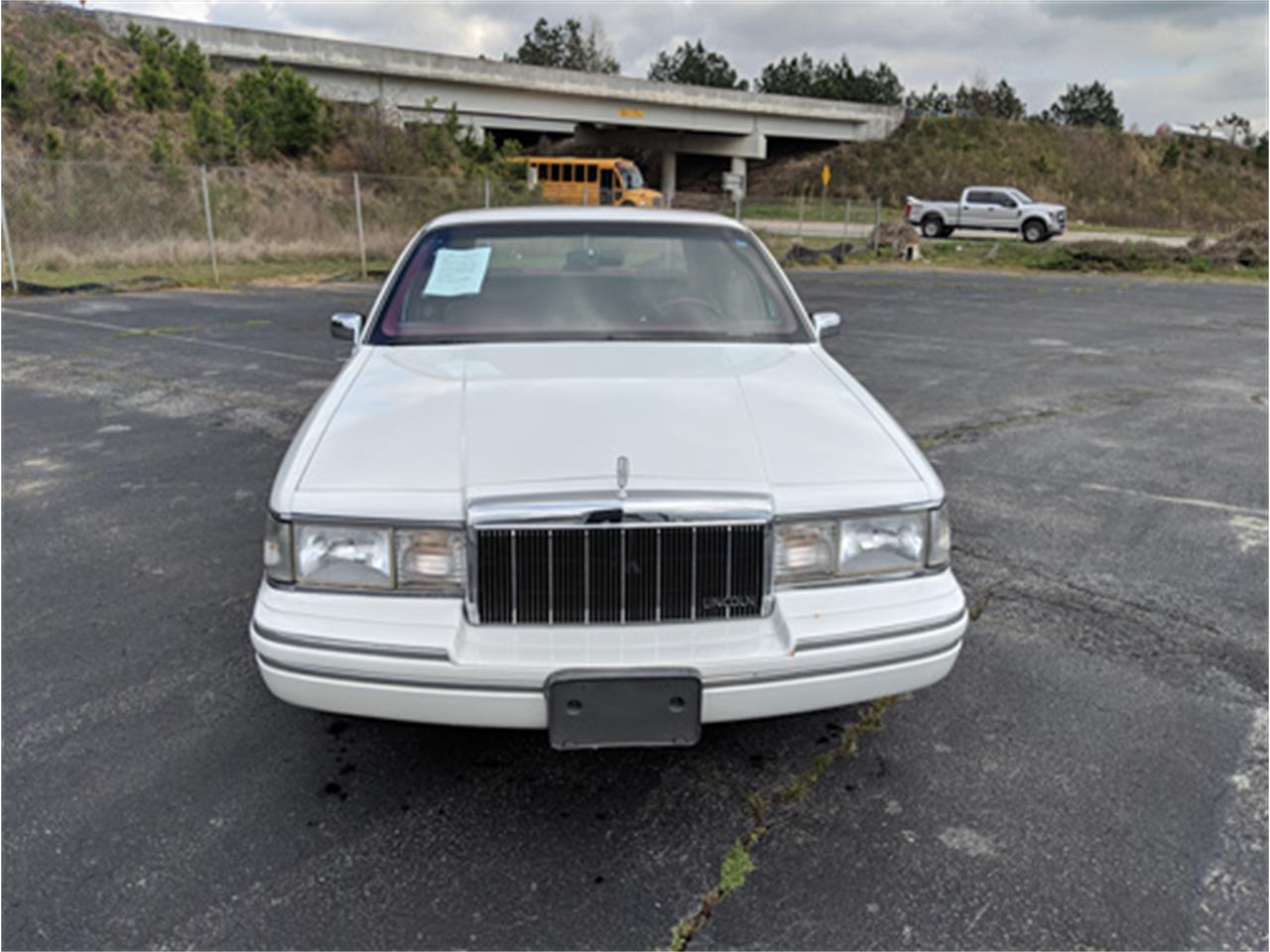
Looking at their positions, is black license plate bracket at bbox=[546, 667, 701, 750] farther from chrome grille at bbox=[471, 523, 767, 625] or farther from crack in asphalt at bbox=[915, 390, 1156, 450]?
crack in asphalt at bbox=[915, 390, 1156, 450]

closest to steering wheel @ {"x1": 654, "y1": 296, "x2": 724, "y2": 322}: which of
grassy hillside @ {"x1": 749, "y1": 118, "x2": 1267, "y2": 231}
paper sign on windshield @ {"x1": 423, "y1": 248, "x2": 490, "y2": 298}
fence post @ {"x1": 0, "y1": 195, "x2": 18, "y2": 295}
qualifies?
paper sign on windshield @ {"x1": 423, "y1": 248, "x2": 490, "y2": 298}

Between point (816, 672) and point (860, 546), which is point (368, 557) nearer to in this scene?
point (816, 672)

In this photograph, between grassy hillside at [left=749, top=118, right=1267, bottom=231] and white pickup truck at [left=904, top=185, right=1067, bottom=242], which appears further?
grassy hillside at [left=749, top=118, right=1267, bottom=231]

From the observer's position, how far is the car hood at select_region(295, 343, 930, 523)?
8.09 feet

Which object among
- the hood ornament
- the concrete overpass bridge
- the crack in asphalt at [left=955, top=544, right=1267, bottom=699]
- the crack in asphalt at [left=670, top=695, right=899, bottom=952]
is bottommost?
the crack in asphalt at [left=670, top=695, right=899, bottom=952]

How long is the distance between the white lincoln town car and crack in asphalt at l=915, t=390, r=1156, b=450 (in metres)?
4.13

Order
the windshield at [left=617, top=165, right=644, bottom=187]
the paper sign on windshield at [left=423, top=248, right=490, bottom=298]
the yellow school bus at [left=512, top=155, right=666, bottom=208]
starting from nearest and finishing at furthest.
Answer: the paper sign on windshield at [left=423, top=248, right=490, bottom=298], the yellow school bus at [left=512, top=155, right=666, bottom=208], the windshield at [left=617, top=165, right=644, bottom=187]

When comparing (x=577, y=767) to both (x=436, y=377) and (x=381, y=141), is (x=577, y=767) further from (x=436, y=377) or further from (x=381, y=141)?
(x=381, y=141)

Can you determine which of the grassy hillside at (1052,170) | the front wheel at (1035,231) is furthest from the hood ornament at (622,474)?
the grassy hillside at (1052,170)

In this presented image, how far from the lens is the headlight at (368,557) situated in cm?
243

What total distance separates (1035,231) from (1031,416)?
90.0ft

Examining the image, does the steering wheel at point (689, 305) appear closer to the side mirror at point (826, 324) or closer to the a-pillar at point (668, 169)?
the side mirror at point (826, 324)

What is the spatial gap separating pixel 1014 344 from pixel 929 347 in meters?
1.25

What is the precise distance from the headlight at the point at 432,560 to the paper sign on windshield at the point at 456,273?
1726 millimetres
